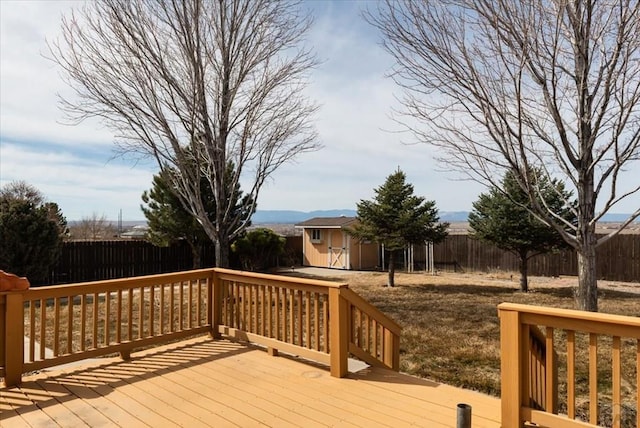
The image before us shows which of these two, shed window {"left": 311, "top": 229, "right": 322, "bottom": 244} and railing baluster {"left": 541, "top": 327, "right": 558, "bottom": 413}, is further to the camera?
shed window {"left": 311, "top": 229, "right": 322, "bottom": 244}

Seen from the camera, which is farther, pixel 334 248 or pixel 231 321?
pixel 334 248

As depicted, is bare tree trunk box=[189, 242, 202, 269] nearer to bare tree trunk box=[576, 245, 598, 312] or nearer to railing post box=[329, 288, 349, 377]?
railing post box=[329, 288, 349, 377]

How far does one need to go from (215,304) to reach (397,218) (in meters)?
9.44

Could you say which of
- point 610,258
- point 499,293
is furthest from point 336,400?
point 610,258

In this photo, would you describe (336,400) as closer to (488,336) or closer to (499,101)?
(488,336)

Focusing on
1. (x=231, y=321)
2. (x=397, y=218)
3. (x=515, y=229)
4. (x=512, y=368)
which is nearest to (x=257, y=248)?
(x=397, y=218)

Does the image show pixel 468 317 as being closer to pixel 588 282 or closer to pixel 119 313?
pixel 588 282

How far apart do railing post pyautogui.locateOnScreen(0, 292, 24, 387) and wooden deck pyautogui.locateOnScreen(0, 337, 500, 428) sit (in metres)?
0.14

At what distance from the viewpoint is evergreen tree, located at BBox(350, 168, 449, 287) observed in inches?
539

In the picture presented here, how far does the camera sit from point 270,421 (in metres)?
3.05

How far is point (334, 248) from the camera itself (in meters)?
21.1

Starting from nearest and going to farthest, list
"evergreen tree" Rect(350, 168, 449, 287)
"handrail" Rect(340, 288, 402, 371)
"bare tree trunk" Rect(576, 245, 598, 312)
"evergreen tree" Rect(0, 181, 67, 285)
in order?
1. "handrail" Rect(340, 288, 402, 371)
2. "bare tree trunk" Rect(576, 245, 598, 312)
3. "evergreen tree" Rect(0, 181, 67, 285)
4. "evergreen tree" Rect(350, 168, 449, 287)

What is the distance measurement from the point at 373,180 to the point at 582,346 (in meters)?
9.32

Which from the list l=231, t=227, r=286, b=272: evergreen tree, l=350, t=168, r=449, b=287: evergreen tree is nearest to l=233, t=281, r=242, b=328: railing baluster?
l=350, t=168, r=449, b=287: evergreen tree
